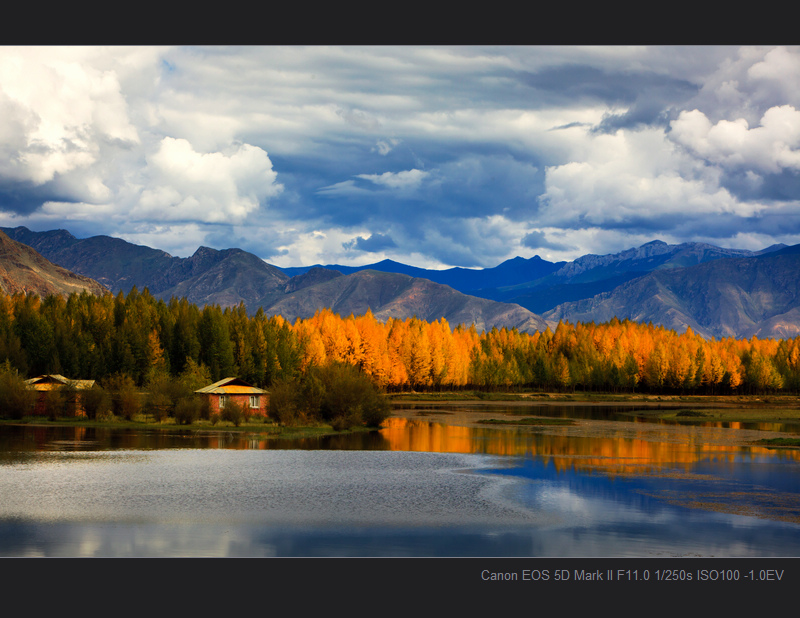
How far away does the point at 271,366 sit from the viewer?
123500 millimetres

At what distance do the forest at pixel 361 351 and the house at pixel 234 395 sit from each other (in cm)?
529

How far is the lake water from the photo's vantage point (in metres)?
24.5

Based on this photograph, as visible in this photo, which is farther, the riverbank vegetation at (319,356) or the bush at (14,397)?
the riverbank vegetation at (319,356)

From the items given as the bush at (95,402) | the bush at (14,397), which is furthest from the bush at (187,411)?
the bush at (14,397)

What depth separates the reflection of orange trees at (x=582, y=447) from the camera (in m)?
45.7

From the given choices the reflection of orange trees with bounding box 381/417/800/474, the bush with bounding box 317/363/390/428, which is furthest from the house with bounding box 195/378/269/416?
the reflection of orange trees with bounding box 381/417/800/474

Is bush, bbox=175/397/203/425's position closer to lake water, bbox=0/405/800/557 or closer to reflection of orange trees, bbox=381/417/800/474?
lake water, bbox=0/405/800/557

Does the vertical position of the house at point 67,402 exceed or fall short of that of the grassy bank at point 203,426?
it exceeds it

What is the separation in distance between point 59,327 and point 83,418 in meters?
36.8

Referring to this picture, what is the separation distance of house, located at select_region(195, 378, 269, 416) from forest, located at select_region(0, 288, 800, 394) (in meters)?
5.29

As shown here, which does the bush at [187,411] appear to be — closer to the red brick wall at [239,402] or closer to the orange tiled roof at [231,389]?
the red brick wall at [239,402]

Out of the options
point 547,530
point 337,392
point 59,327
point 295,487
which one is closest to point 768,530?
point 547,530

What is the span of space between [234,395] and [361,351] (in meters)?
67.3

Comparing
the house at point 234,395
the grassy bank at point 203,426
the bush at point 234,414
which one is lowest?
the grassy bank at point 203,426
